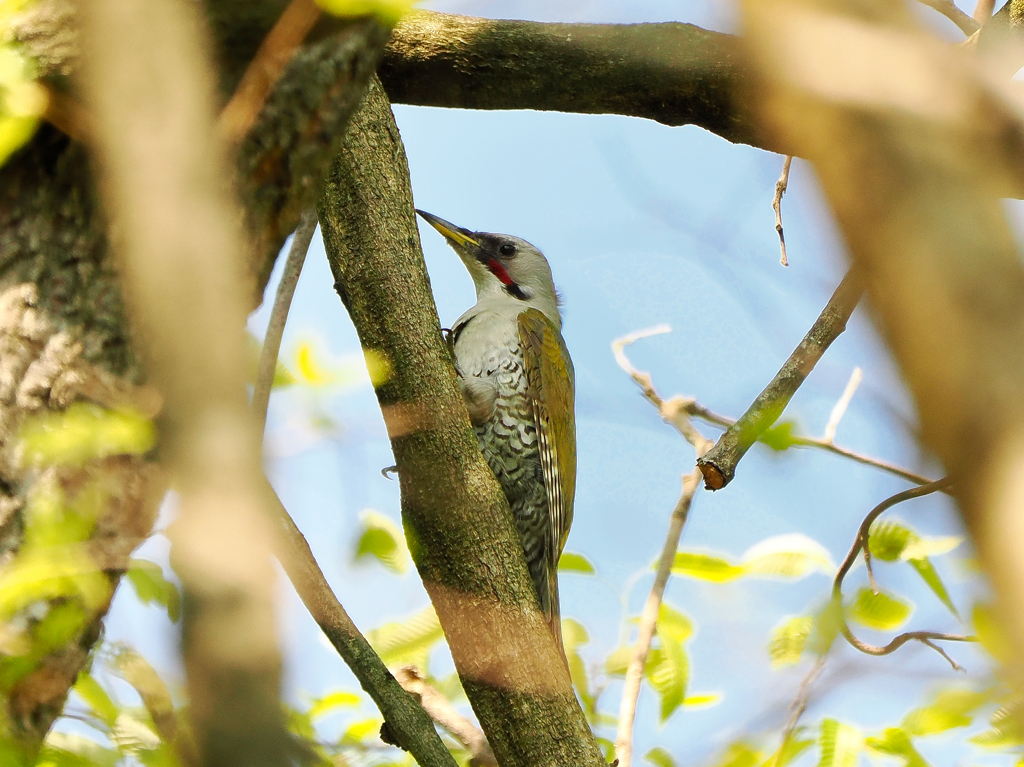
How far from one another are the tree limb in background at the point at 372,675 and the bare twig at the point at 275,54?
128cm

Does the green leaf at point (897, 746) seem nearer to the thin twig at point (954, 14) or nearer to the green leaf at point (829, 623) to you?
the green leaf at point (829, 623)

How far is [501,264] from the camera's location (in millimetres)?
5340

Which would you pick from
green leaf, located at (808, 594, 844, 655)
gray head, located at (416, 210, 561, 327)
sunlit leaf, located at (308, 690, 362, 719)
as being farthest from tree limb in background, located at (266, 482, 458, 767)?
gray head, located at (416, 210, 561, 327)

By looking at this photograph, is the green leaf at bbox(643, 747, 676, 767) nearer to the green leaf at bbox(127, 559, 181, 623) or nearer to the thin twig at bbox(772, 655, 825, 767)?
the thin twig at bbox(772, 655, 825, 767)

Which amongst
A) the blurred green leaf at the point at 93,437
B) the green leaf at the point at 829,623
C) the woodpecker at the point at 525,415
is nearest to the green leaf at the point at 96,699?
the blurred green leaf at the point at 93,437

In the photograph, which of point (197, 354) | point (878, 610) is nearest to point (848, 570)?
point (878, 610)

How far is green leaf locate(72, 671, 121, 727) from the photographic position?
62.0 inches

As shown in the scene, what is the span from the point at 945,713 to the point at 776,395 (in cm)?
78

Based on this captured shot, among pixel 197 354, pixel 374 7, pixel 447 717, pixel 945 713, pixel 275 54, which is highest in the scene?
pixel 275 54

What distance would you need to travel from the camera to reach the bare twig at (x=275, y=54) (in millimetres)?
1407

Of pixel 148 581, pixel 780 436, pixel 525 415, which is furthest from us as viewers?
pixel 525 415

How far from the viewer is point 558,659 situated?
2.86 metres

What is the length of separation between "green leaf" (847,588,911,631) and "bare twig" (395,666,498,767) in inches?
50.6

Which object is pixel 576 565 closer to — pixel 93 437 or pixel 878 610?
pixel 878 610
